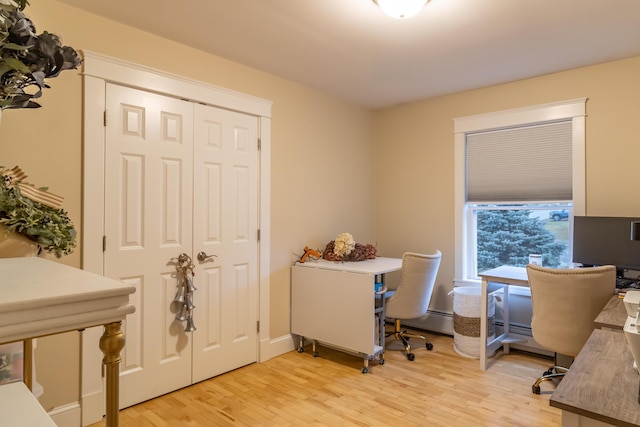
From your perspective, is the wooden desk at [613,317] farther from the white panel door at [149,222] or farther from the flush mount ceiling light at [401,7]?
the white panel door at [149,222]

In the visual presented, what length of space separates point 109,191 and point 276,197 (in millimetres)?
1412

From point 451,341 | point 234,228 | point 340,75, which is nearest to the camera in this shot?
point 234,228

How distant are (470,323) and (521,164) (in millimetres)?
1573

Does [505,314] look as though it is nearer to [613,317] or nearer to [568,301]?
[568,301]

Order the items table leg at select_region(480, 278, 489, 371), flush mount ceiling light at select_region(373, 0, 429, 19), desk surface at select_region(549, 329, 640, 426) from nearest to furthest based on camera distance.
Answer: desk surface at select_region(549, 329, 640, 426), flush mount ceiling light at select_region(373, 0, 429, 19), table leg at select_region(480, 278, 489, 371)

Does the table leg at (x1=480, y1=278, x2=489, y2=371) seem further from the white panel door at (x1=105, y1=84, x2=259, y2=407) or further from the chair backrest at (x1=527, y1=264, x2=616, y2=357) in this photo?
the white panel door at (x1=105, y1=84, x2=259, y2=407)

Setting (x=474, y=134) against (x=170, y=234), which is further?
(x=474, y=134)

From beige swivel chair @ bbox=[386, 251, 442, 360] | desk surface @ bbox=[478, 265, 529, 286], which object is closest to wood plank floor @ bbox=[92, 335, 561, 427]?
beige swivel chair @ bbox=[386, 251, 442, 360]

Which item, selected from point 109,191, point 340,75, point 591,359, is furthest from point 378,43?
point 591,359

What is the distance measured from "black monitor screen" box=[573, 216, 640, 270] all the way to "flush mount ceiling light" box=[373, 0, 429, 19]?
2.15 metres

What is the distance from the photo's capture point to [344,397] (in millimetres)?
2686

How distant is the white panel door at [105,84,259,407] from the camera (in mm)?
2512

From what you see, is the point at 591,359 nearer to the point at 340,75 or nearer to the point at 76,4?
the point at 340,75

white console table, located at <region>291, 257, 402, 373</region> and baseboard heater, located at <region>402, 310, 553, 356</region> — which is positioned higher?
white console table, located at <region>291, 257, 402, 373</region>
